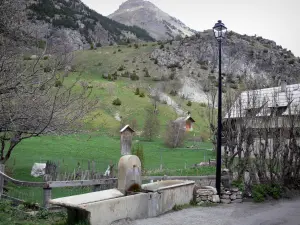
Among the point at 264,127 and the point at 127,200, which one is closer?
the point at 127,200

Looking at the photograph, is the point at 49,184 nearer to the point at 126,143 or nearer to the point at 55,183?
the point at 55,183

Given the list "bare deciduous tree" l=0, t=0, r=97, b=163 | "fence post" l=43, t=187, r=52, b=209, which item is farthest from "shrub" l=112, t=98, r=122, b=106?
"fence post" l=43, t=187, r=52, b=209

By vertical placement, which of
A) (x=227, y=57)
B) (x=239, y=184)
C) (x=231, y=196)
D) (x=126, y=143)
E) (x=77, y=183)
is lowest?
(x=231, y=196)

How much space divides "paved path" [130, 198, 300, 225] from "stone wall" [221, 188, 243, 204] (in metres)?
0.33

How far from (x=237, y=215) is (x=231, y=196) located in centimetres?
195

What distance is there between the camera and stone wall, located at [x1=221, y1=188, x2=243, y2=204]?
479 inches

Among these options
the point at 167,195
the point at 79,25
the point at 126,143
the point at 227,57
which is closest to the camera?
the point at 167,195

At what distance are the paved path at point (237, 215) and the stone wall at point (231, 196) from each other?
0.33 m

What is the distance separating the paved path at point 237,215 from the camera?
9398 mm

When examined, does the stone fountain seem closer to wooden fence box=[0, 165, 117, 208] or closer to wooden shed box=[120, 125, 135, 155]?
wooden fence box=[0, 165, 117, 208]

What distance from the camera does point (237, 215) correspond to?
10.3m

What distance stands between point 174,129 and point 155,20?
172874mm

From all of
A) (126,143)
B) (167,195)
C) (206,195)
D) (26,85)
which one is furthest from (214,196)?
(126,143)

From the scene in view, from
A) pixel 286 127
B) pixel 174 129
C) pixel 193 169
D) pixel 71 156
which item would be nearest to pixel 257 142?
pixel 286 127
